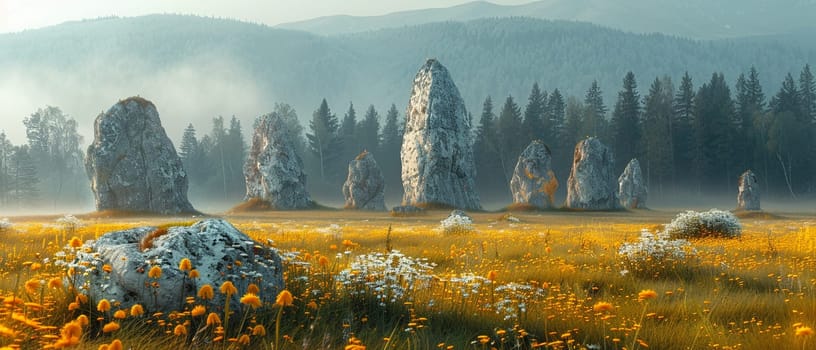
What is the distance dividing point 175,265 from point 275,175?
50296mm

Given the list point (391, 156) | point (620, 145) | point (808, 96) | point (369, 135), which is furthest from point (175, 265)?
point (808, 96)

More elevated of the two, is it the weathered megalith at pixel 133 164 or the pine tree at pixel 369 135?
the pine tree at pixel 369 135

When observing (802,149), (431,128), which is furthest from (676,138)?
(431,128)

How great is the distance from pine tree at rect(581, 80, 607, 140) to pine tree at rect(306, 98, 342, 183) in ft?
139

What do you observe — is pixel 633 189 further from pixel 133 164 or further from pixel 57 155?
pixel 57 155

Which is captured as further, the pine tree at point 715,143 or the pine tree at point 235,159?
the pine tree at point 235,159

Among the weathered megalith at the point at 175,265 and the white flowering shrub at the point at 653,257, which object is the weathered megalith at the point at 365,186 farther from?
the weathered megalith at the point at 175,265

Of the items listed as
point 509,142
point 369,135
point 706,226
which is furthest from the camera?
point 369,135

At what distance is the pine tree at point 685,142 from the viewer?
87.6 metres

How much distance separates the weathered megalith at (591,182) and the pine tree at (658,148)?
32518 millimetres

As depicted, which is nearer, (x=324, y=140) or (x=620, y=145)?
(x=620, y=145)

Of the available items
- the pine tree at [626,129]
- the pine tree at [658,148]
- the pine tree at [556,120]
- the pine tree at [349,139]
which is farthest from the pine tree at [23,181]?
the pine tree at [658,148]

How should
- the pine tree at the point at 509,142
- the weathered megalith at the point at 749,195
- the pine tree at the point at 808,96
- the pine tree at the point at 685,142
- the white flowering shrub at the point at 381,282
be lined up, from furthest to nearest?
the pine tree at the point at 509,142 → the pine tree at the point at 808,96 → the pine tree at the point at 685,142 → the weathered megalith at the point at 749,195 → the white flowering shrub at the point at 381,282

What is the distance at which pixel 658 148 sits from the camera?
280 ft
